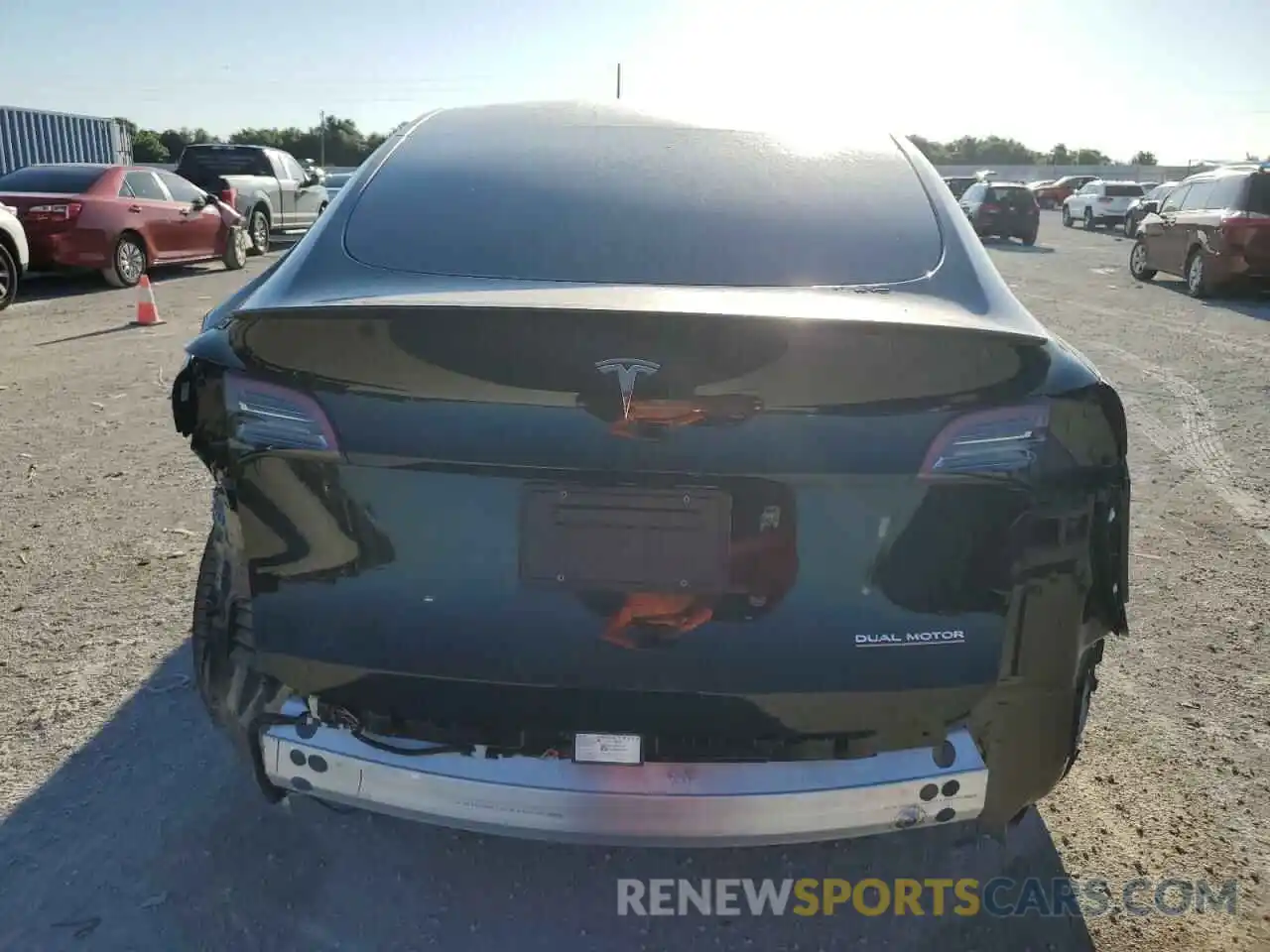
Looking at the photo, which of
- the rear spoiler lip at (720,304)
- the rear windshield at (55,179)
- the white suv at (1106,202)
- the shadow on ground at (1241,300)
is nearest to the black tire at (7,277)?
the rear windshield at (55,179)

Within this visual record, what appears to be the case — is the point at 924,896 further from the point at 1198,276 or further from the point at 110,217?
the point at 1198,276

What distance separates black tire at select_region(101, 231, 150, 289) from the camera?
13.3 meters

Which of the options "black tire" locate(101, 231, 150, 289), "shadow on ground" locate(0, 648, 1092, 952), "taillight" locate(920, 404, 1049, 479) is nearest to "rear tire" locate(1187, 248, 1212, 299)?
"shadow on ground" locate(0, 648, 1092, 952)

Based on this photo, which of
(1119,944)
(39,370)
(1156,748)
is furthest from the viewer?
(39,370)

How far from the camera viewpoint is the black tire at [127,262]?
43.7 ft

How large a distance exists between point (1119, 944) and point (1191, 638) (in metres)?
1.89

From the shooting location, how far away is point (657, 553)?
1.97 m

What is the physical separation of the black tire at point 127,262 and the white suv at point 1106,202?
31.4 m

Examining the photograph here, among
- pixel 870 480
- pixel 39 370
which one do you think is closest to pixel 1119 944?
pixel 870 480

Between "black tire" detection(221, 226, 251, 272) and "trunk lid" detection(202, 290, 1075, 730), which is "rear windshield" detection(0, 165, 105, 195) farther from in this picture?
"trunk lid" detection(202, 290, 1075, 730)

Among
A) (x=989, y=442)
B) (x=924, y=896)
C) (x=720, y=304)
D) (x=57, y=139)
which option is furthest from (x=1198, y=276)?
(x=57, y=139)

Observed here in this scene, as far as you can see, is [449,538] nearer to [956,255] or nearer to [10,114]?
[956,255]

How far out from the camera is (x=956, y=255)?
2.46 metres

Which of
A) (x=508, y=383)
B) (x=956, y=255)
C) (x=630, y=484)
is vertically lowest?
(x=630, y=484)
